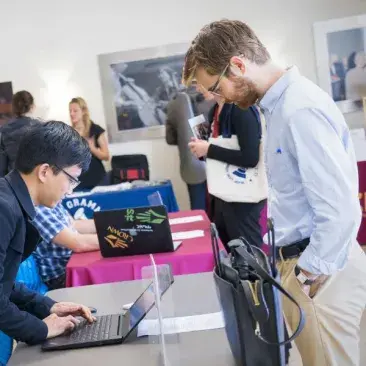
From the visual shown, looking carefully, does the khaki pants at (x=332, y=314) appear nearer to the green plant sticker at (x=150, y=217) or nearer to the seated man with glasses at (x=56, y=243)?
the green plant sticker at (x=150, y=217)

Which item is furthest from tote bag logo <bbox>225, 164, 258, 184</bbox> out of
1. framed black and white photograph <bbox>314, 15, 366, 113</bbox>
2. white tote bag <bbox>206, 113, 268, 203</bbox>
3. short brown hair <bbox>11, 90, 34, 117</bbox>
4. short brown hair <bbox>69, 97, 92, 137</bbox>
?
framed black and white photograph <bbox>314, 15, 366, 113</bbox>

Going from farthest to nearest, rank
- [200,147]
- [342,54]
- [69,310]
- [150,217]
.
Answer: [342,54] → [200,147] → [150,217] → [69,310]

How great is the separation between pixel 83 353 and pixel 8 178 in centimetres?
47

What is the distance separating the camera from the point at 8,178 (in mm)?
1484

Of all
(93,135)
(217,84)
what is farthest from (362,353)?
(93,135)

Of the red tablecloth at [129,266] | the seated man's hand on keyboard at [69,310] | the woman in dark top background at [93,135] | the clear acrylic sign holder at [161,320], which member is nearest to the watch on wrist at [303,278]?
the clear acrylic sign holder at [161,320]

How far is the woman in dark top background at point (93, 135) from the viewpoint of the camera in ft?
16.5

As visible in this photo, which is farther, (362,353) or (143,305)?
(362,353)

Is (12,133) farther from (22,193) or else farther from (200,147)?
(22,193)

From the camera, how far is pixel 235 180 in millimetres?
2857

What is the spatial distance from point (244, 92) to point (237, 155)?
1.40m

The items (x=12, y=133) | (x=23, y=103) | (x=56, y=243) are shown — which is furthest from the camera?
(x=23, y=103)

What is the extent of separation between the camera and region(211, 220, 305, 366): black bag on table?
104cm

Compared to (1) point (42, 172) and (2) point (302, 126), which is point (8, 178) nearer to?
(1) point (42, 172)
